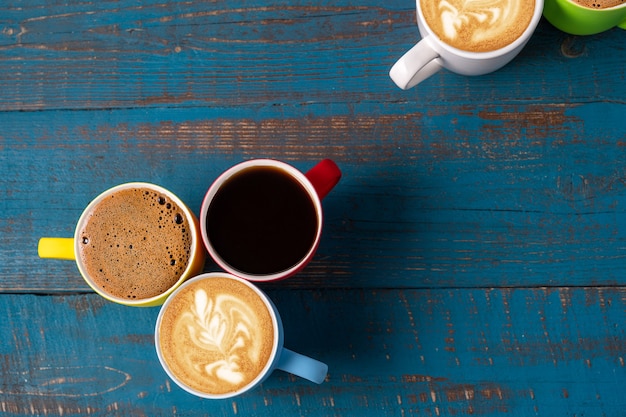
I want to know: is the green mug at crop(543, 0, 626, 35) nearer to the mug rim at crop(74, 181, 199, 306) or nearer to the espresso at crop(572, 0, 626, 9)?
the espresso at crop(572, 0, 626, 9)

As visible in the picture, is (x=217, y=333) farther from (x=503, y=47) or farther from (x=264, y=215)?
(x=503, y=47)

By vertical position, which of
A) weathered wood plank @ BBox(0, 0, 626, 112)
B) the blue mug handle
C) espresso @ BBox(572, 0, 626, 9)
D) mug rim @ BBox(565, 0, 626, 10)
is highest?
mug rim @ BBox(565, 0, 626, 10)

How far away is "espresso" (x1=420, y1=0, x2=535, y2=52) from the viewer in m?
0.84

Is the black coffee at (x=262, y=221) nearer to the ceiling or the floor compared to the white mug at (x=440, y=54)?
nearer to the floor

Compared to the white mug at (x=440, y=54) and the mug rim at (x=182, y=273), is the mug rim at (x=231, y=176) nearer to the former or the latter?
the mug rim at (x=182, y=273)

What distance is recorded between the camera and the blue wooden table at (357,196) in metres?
0.93

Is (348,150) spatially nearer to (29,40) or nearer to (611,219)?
(611,219)

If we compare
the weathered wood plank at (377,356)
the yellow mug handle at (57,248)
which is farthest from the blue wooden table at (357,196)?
the yellow mug handle at (57,248)

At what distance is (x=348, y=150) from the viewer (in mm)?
950

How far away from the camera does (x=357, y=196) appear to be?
0.95 meters

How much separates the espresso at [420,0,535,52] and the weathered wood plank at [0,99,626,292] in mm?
130

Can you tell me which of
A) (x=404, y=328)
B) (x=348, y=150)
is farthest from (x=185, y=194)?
(x=404, y=328)

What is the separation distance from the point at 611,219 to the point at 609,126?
134 mm

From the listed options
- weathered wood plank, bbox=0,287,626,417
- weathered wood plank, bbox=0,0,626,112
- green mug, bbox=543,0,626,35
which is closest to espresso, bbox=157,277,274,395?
weathered wood plank, bbox=0,287,626,417
